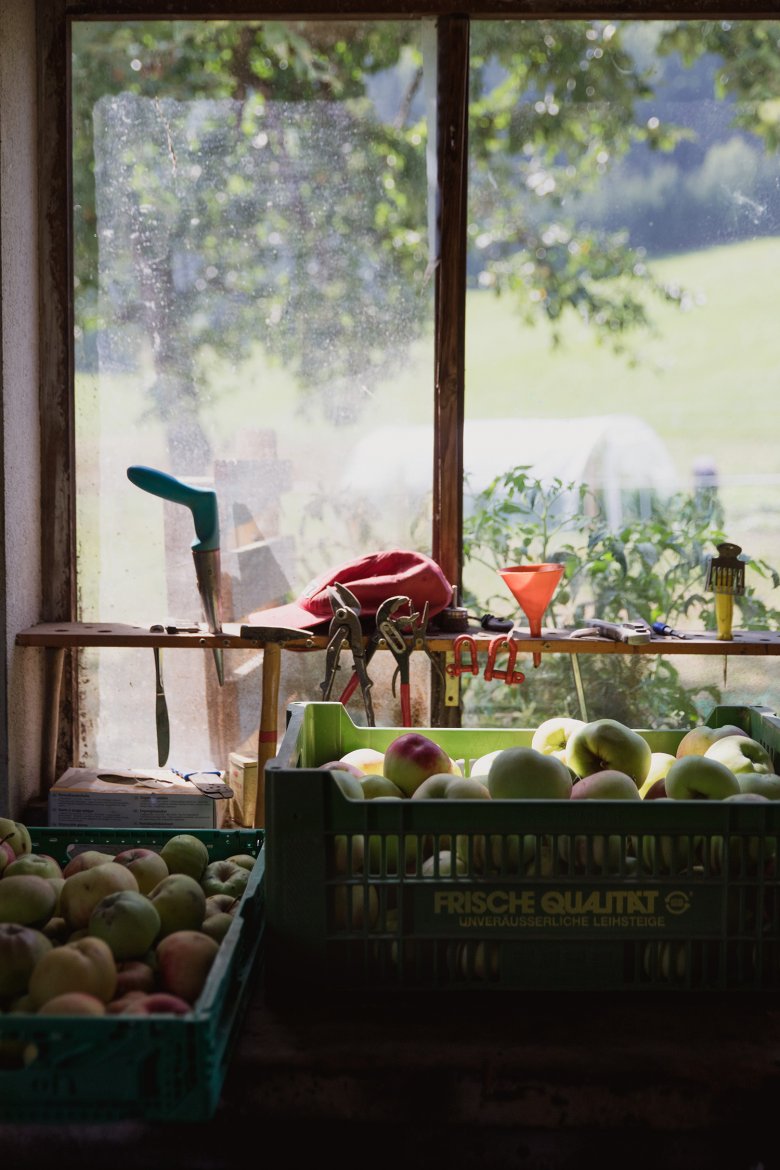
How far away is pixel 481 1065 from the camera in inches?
47.3

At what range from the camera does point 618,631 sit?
10.3 feet

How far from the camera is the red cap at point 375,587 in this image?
3121 millimetres

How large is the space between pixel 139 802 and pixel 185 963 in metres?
1.81

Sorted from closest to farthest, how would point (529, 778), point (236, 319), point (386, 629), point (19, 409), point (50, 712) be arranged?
1. point (529, 778)
2. point (386, 629)
3. point (19, 409)
4. point (50, 712)
5. point (236, 319)

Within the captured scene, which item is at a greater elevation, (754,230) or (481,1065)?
(754,230)

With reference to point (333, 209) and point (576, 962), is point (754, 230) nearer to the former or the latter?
point (333, 209)

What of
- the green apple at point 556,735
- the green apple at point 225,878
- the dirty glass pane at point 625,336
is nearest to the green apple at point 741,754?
the green apple at point 556,735

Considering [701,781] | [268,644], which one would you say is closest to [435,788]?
[701,781]

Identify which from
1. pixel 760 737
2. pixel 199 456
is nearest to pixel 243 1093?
pixel 760 737

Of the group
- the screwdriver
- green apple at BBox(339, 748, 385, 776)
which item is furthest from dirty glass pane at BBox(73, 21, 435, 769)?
green apple at BBox(339, 748, 385, 776)

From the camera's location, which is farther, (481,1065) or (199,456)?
(199,456)

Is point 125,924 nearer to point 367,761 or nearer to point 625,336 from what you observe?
point 367,761

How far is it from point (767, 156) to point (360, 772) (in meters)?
2.54

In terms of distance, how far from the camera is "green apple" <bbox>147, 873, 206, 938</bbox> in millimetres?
1444
